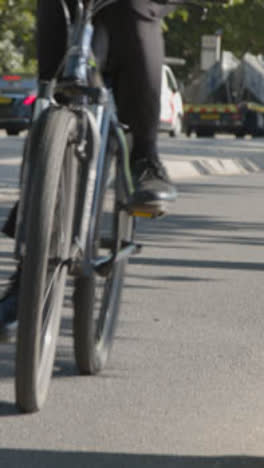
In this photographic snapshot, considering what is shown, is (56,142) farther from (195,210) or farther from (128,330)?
(195,210)

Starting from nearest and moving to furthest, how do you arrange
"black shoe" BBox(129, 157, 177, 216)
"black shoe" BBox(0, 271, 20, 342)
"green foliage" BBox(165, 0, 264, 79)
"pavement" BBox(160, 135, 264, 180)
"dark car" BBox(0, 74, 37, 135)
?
1. "black shoe" BBox(0, 271, 20, 342)
2. "black shoe" BBox(129, 157, 177, 216)
3. "pavement" BBox(160, 135, 264, 180)
4. "dark car" BBox(0, 74, 37, 135)
5. "green foliage" BBox(165, 0, 264, 79)

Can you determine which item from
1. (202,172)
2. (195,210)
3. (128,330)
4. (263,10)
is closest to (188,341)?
(128,330)

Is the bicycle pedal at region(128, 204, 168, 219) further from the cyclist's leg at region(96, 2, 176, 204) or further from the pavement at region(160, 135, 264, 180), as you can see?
the pavement at region(160, 135, 264, 180)

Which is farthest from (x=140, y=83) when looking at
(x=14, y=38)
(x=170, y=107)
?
(x=14, y=38)

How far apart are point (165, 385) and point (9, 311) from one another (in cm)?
68

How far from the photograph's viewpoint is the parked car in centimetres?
2880

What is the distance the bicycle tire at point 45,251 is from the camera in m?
3.36

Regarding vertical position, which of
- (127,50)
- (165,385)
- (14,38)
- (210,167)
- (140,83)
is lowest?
(14,38)

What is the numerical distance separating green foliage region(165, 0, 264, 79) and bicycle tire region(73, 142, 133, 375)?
56.5m

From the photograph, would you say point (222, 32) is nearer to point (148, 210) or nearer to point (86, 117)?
point (148, 210)

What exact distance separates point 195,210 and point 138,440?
8.07 meters

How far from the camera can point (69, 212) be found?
140 inches

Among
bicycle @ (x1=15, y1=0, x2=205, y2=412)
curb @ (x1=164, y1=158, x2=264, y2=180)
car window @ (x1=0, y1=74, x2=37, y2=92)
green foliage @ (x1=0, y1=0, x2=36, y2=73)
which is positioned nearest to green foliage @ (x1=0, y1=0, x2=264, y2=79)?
green foliage @ (x1=0, y1=0, x2=36, y2=73)

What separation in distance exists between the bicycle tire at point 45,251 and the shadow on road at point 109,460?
22 cm
